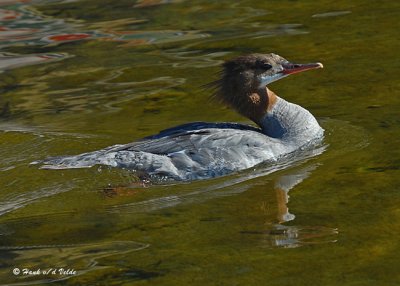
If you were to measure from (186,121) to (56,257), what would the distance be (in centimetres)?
345

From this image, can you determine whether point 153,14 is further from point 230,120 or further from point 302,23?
point 230,120

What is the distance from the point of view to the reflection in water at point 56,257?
637 centimetres

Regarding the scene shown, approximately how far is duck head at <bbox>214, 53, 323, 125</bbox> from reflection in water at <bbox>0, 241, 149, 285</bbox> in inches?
100

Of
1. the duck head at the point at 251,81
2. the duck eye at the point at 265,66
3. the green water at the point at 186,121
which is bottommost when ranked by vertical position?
the green water at the point at 186,121

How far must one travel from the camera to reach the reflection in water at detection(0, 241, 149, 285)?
20.9 ft

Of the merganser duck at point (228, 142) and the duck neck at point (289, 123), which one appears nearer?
the merganser duck at point (228, 142)

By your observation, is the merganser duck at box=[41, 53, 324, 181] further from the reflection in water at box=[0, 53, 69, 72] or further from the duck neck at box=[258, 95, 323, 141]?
the reflection in water at box=[0, 53, 69, 72]

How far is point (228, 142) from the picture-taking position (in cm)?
853

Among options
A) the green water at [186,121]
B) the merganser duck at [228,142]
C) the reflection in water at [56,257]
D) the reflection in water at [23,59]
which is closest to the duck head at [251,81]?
the merganser duck at [228,142]

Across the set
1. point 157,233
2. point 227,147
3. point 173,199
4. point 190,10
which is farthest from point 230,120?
point 190,10

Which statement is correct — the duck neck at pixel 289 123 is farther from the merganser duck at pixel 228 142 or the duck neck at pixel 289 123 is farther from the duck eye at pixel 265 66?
the duck eye at pixel 265 66

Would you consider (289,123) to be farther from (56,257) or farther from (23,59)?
(23,59)

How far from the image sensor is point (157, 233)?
23.2 feet

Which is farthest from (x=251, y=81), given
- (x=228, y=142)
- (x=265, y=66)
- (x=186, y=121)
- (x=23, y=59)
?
(x=23, y=59)
